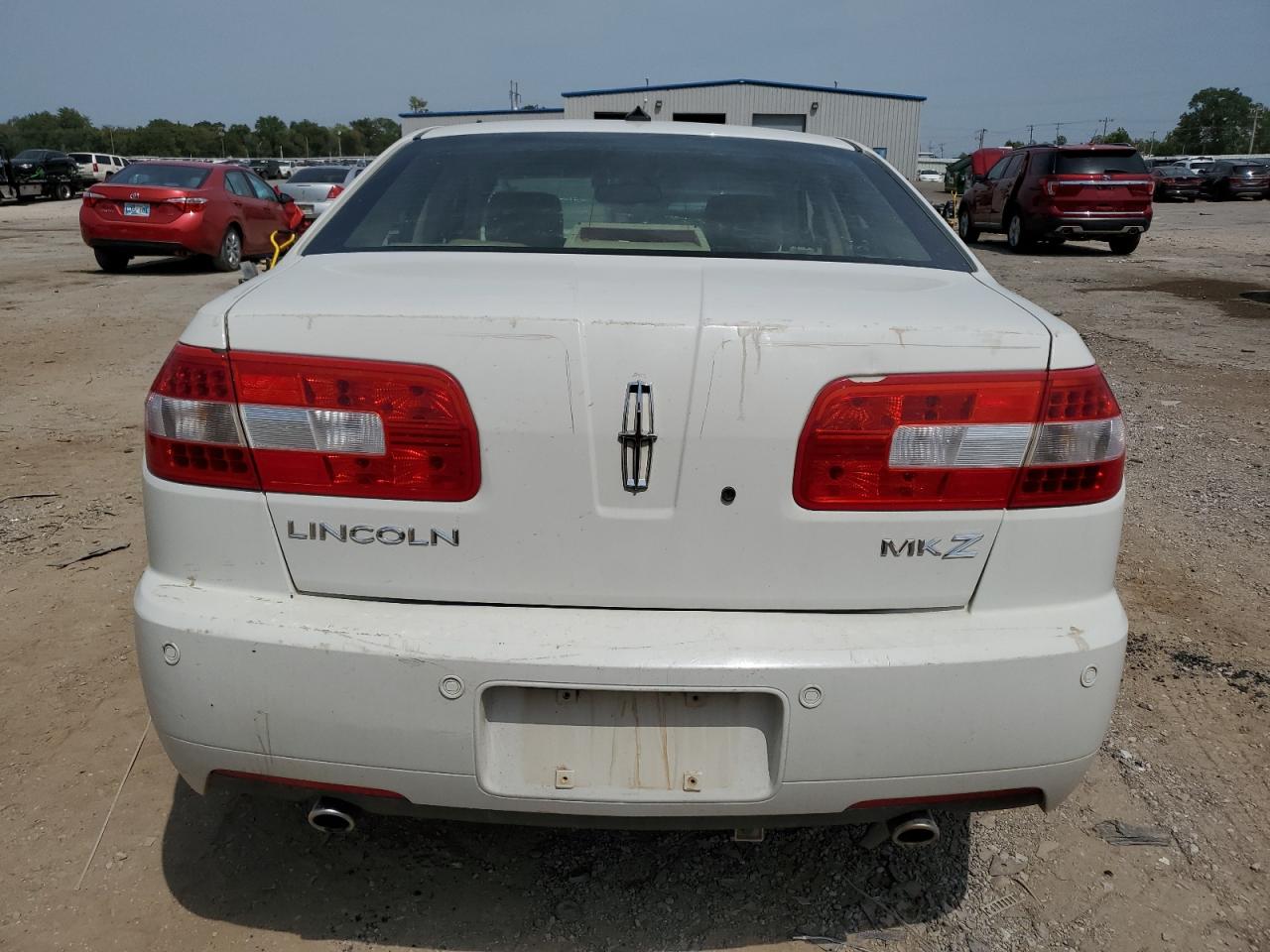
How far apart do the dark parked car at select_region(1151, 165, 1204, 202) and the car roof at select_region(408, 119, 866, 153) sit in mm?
40196

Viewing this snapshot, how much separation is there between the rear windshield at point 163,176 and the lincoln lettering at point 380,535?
1324cm

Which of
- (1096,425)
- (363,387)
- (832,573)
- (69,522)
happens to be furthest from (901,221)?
(69,522)

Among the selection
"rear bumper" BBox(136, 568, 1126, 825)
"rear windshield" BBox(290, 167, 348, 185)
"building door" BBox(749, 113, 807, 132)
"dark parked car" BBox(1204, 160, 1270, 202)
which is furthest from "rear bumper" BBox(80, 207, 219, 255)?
"dark parked car" BBox(1204, 160, 1270, 202)

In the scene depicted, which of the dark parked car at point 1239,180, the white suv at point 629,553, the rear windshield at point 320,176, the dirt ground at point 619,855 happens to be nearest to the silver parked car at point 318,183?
the rear windshield at point 320,176

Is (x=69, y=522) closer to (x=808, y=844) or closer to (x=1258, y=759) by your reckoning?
(x=808, y=844)

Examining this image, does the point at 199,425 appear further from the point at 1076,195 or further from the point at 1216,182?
the point at 1216,182

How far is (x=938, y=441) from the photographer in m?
1.68

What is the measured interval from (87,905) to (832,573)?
67.2 inches

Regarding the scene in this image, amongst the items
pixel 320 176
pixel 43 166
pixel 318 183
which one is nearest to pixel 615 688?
pixel 318 183

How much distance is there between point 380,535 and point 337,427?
191 mm

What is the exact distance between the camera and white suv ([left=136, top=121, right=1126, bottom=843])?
65.1 inches

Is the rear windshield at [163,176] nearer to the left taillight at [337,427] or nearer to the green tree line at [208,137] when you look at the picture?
the left taillight at [337,427]

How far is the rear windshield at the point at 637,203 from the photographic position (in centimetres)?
240

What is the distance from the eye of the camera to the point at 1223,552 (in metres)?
4.09
